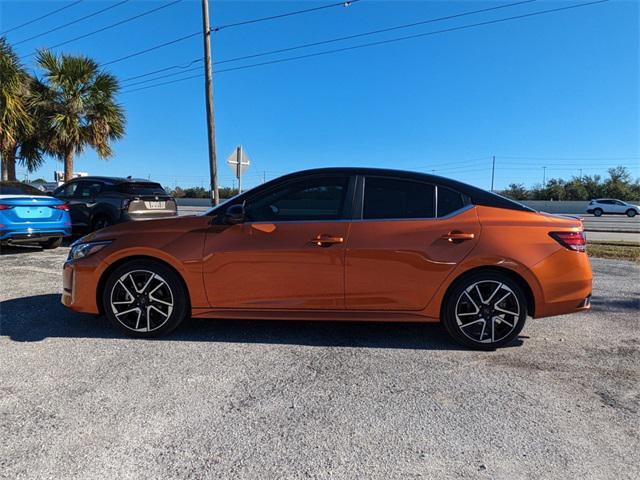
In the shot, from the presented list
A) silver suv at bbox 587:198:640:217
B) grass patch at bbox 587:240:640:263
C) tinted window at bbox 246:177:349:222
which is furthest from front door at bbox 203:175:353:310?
silver suv at bbox 587:198:640:217

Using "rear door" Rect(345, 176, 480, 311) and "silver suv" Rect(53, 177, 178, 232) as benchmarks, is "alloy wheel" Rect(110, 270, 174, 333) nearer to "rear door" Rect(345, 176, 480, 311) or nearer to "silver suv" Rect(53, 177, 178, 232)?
"rear door" Rect(345, 176, 480, 311)

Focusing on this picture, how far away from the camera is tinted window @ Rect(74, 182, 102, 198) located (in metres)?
10.4

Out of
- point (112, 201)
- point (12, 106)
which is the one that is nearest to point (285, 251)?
point (112, 201)

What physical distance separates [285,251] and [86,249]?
1.88m

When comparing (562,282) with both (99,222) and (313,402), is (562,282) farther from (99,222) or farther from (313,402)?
(99,222)

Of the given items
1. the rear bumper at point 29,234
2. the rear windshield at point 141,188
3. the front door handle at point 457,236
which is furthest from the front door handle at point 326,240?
the rear windshield at point 141,188

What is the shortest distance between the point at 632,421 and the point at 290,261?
2599 millimetres

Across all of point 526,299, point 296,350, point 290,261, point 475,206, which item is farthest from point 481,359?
point 290,261

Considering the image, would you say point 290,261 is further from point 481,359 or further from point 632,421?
point 632,421

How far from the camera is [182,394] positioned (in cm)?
306

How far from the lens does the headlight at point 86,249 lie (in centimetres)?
418

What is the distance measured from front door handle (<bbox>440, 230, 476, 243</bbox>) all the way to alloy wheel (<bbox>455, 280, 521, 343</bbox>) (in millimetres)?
389

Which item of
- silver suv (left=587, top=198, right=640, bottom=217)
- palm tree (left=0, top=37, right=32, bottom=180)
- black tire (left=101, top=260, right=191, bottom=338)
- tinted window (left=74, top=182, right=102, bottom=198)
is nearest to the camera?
black tire (left=101, top=260, right=191, bottom=338)

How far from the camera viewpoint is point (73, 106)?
18078mm
